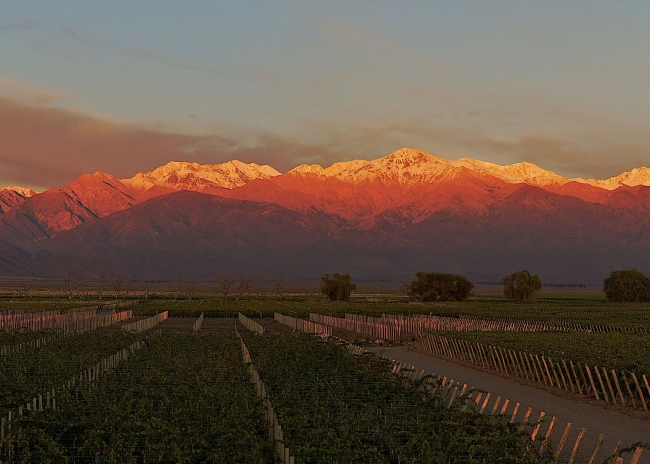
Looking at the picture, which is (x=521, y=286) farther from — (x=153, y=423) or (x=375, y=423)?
(x=153, y=423)

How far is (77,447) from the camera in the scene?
15.8m

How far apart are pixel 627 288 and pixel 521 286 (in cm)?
1387

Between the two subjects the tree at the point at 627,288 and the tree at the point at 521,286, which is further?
the tree at the point at 521,286

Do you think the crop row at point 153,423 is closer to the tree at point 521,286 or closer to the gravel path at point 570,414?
the gravel path at point 570,414

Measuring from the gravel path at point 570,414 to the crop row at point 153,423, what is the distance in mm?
6576

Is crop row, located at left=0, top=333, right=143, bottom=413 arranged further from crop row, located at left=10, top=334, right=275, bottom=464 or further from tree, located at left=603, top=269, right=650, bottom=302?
tree, located at left=603, top=269, right=650, bottom=302

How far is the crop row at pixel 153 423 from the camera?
49.8ft

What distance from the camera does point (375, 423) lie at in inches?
689

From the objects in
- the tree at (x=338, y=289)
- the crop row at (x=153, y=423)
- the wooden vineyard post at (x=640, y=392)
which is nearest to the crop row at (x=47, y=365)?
the crop row at (x=153, y=423)

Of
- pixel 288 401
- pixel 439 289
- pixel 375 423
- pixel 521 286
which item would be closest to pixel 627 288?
pixel 521 286

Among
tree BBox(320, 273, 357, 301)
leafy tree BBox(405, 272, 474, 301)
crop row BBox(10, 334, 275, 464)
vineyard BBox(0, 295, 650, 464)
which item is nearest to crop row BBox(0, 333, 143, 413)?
vineyard BBox(0, 295, 650, 464)

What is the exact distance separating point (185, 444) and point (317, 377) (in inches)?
363

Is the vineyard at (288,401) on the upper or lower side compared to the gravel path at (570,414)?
upper

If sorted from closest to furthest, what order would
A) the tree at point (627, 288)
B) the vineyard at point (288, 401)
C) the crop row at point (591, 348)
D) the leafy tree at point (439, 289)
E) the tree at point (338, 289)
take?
the vineyard at point (288, 401) → the crop row at point (591, 348) → the tree at point (627, 288) → the leafy tree at point (439, 289) → the tree at point (338, 289)
